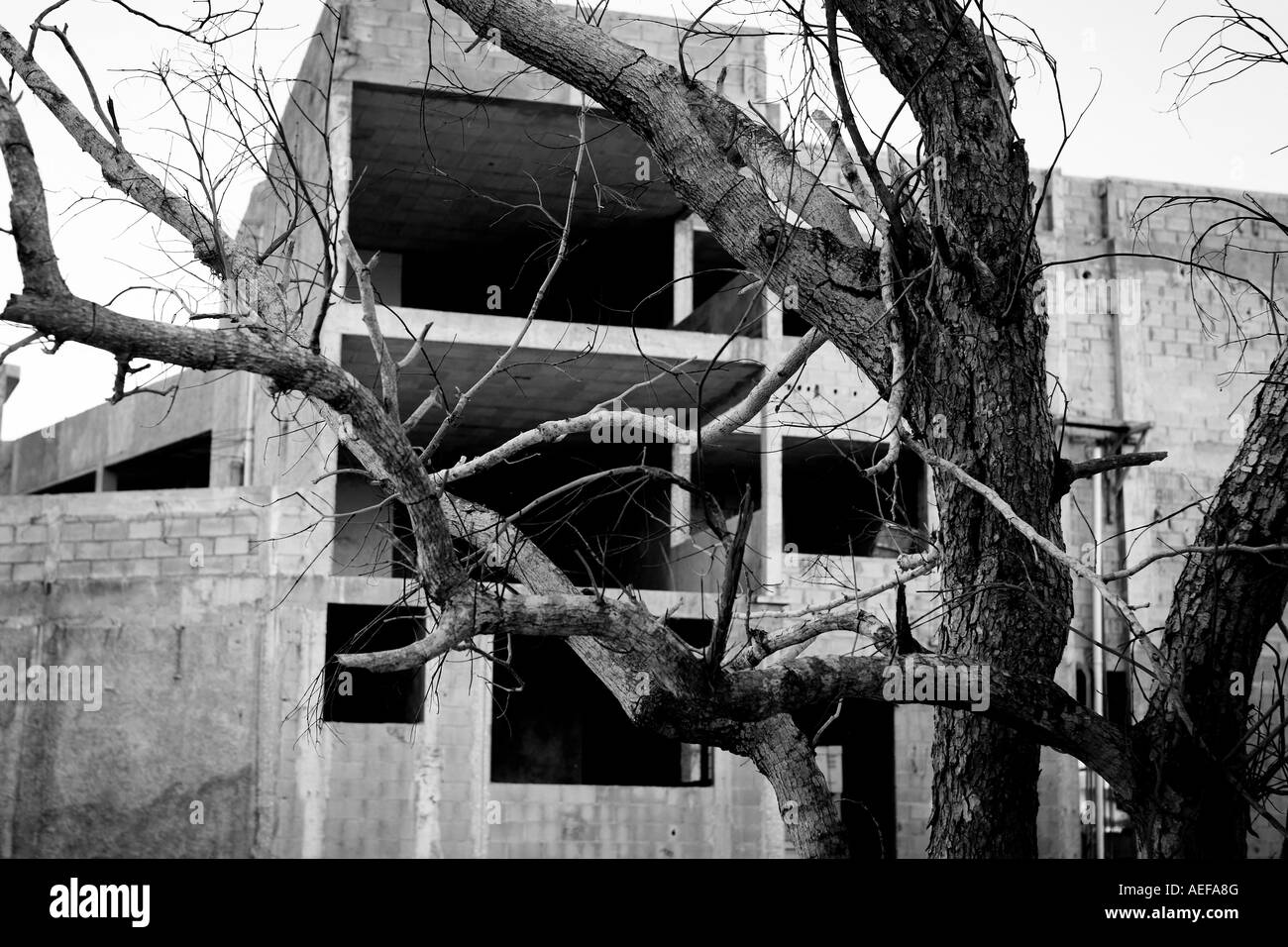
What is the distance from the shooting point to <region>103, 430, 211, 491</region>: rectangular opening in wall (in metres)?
20.2

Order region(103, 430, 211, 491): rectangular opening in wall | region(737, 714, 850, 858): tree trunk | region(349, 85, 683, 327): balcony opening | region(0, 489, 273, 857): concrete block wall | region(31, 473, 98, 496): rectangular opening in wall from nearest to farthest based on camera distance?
region(737, 714, 850, 858): tree trunk
region(0, 489, 273, 857): concrete block wall
region(349, 85, 683, 327): balcony opening
region(103, 430, 211, 491): rectangular opening in wall
region(31, 473, 98, 496): rectangular opening in wall

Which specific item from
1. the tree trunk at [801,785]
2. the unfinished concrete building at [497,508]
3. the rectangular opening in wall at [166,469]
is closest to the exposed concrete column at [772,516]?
the unfinished concrete building at [497,508]

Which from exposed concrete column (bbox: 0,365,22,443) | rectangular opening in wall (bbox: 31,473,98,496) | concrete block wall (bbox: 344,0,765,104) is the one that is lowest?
rectangular opening in wall (bbox: 31,473,98,496)

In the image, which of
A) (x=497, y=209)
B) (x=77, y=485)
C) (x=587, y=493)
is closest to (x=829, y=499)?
(x=587, y=493)

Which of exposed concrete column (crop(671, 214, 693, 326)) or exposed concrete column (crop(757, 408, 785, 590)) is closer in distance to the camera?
exposed concrete column (crop(757, 408, 785, 590))

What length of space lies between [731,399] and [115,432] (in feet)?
32.6

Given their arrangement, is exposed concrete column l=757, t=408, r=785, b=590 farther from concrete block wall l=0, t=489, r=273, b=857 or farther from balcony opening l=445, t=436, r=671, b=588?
concrete block wall l=0, t=489, r=273, b=857

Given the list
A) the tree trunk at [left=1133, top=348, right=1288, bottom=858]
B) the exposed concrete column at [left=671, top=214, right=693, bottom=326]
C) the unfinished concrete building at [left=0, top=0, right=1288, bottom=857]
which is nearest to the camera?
the tree trunk at [left=1133, top=348, right=1288, bottom=858]

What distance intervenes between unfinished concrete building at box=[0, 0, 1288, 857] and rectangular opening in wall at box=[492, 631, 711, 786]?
4 centimetres

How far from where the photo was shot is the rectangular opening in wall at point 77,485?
22.1 metres

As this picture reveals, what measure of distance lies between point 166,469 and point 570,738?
7.83 meters

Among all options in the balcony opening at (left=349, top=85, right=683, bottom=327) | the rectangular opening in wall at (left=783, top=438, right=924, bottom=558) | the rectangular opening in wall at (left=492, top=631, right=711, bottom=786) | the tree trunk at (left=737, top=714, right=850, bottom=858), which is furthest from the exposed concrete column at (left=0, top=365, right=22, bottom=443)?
the tree trunk at (left=737, top=714, right=850, bottom=858)

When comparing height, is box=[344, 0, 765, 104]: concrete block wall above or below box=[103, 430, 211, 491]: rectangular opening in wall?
above
